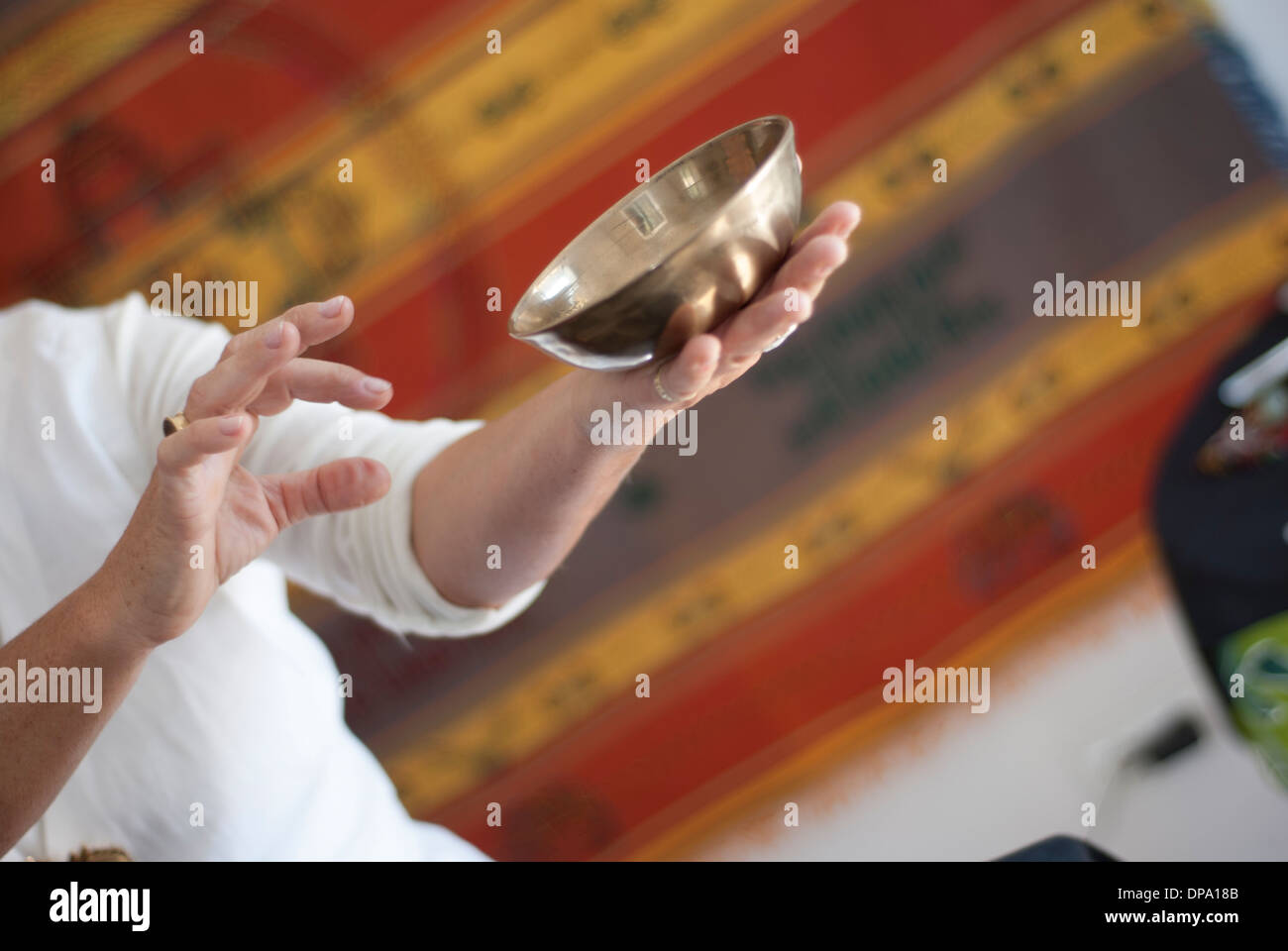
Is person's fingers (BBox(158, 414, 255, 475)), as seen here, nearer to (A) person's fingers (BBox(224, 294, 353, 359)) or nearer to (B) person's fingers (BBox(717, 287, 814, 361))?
(A) person's fingers (BBox(224, 294, 353, 359))

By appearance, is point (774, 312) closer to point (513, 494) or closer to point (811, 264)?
point (811, 264)

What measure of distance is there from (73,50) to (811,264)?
153cm

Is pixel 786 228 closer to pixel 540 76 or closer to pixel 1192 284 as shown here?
pixel 540 76

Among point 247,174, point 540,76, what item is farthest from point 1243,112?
Result: point 247,174

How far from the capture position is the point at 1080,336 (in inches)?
67.5

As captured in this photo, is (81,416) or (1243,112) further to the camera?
A: (1243,112)

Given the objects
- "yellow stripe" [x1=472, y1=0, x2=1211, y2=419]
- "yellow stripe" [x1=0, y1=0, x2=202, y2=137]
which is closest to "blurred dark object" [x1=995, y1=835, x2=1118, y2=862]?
"yellow stripe" [x1=472, y1=0, x2=1211, y2=419]

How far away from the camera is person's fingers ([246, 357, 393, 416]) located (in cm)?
77

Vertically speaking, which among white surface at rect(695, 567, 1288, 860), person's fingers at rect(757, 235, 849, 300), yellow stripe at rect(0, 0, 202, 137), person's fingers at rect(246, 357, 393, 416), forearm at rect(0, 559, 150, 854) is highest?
yellow stripe at rect(0, 0, 202, 137)

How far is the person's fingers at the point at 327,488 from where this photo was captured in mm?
834

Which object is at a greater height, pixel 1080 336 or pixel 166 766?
pixel 1080 336

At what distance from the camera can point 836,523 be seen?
5.66ft

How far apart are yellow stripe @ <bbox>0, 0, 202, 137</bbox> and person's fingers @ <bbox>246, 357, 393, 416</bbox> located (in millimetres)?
1193
